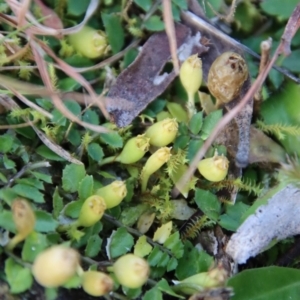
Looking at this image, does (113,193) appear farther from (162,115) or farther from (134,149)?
(162,115)

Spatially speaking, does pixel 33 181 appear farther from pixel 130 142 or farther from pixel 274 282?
pixel 274 282

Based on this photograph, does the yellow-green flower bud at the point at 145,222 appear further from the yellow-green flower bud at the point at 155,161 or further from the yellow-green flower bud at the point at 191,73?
the yellow-green flower bud at the point at 191,73

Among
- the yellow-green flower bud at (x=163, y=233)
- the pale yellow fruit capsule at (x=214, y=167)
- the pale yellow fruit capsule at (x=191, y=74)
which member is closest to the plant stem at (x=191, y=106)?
the pale yellow fruit capsule at (x=191, y=74)

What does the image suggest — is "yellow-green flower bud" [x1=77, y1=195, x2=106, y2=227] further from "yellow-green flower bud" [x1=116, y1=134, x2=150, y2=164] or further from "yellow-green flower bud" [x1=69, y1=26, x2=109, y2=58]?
"yellow-green flower bud" [x1=69, y1=26, x2=109, y2=58]

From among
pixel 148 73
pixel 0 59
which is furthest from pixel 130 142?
pixel 0 59

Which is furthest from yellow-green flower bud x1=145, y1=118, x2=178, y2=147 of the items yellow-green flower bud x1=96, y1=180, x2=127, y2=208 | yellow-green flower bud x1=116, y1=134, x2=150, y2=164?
yellow-green flower bud x1=96, y1=180, x2=127, y2=208
